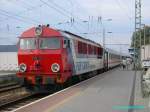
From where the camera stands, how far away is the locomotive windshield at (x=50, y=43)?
21875 mm

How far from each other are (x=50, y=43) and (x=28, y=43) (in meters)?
1.29

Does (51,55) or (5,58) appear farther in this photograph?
(5,58)

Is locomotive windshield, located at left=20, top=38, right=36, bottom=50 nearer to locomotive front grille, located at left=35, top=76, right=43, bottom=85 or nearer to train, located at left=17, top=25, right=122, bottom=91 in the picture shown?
train, located at left=17, top=25, right=122, bottom=91

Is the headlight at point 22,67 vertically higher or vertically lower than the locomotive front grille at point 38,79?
higher

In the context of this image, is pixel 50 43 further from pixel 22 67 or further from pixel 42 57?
pixel 22 67

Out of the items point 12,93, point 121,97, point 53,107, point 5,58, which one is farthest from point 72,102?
point 5,58

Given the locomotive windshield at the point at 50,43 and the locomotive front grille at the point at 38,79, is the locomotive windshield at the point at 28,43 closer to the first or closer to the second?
the locomotive windshield at the point at 50,43

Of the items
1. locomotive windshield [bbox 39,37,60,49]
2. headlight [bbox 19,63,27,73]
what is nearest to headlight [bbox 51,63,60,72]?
locomotive windshield [bbox 39,37,60,49]

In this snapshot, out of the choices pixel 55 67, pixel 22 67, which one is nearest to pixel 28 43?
pixel 22 67

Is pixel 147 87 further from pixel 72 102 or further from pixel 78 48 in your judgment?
pixel 78 48

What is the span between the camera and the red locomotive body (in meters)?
21.5

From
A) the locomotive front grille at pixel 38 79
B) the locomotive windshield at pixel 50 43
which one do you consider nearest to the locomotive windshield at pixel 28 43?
the locomotive windshield at pixel 50 43

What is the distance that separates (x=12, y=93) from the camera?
78.7ft

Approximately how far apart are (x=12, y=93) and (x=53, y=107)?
10.5 meters
